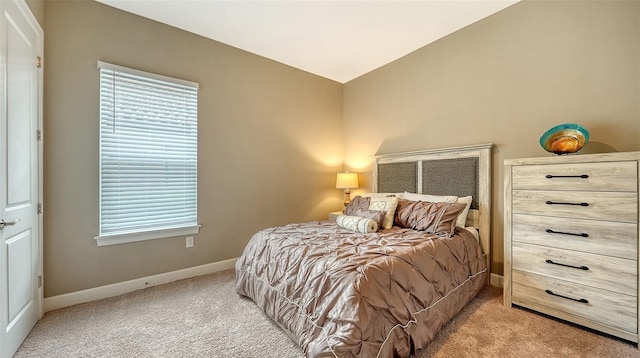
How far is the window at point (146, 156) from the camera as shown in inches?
96.0

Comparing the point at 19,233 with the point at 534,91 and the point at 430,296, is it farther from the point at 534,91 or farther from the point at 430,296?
the point at 534,91

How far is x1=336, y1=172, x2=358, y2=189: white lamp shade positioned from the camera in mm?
3887

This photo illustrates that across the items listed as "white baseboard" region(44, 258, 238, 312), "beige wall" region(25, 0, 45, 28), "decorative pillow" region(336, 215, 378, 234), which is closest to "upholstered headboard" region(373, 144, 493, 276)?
"decorative pillow" region(336, 215, 378, 234)

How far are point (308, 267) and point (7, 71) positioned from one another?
86.7 inches

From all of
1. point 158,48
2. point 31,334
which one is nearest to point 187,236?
point 31,334

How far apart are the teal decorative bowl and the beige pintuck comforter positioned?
991 mm

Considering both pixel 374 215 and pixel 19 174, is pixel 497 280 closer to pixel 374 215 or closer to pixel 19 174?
pixel 374 215

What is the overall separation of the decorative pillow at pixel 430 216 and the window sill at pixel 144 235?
7.47 feet

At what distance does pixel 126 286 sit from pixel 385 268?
2530mm

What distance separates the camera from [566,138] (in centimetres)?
204

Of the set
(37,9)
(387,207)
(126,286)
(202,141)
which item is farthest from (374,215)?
(37,9)

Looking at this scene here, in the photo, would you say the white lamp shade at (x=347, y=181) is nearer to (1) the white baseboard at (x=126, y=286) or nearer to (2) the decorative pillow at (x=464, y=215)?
(2) the decorative pillow at (x=464, y=215)

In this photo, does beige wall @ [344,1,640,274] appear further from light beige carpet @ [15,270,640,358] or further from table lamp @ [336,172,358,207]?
light beige carpet @ [15,270,640,358]

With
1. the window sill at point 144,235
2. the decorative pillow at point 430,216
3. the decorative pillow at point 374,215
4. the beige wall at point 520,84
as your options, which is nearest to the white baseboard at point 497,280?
the beige wall at point 520,84
